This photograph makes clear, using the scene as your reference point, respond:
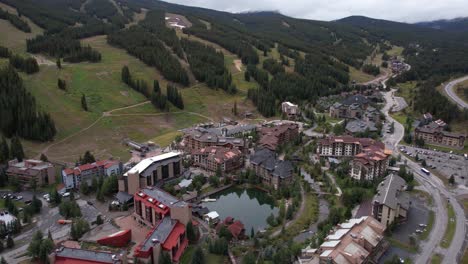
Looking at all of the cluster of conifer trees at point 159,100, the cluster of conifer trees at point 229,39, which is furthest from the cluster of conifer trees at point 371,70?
the cluster of conifer trees at point 159,100

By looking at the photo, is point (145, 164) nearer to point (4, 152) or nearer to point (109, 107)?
point (4, 152)

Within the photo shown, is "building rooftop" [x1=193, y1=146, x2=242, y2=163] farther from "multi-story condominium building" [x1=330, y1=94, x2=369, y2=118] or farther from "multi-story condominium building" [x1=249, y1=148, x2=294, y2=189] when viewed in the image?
"multi-story condominium building" [x1=330, y1=94, x2=369, y2=118]

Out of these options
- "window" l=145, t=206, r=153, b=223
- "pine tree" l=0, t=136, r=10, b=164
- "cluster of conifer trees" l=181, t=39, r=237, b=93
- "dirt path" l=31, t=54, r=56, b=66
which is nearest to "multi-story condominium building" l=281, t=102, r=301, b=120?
"cluster of conifer trees" l=181, t=39, r=237, b=93

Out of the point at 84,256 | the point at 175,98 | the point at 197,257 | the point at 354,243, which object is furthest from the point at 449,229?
the point at 175,98

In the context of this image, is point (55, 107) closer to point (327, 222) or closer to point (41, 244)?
point (41, 244)

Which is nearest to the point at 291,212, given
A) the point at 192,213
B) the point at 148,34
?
the point at 192,213

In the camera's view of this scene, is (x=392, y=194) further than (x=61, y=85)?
No
